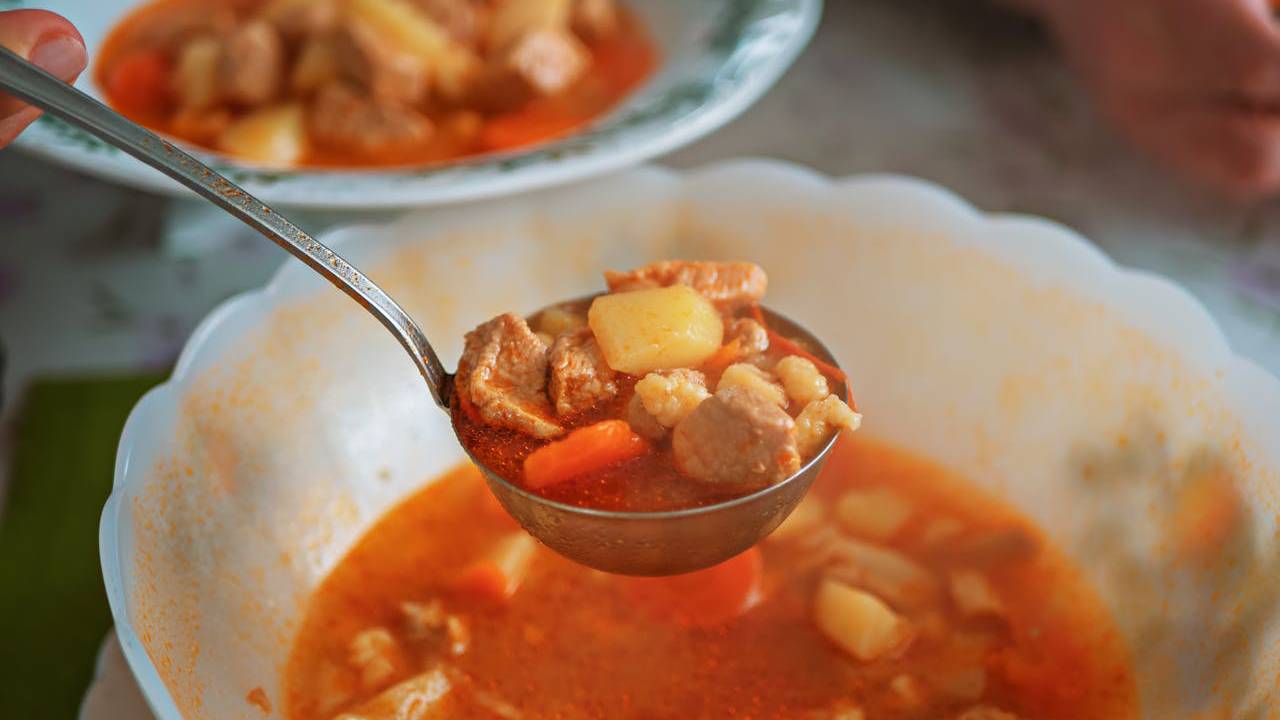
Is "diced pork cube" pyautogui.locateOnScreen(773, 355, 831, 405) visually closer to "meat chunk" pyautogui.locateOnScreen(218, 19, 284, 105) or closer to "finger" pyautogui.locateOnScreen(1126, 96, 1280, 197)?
"finger" pyautogui.locateOnScreen(1126, 96, 1280, 197)

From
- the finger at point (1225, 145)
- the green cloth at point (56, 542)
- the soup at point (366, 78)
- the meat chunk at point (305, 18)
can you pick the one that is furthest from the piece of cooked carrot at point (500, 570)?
the finger at point (1225, 145)

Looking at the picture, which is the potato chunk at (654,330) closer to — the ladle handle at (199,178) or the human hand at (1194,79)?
the ladle handle at (199,178)

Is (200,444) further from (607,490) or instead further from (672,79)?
(672,79)

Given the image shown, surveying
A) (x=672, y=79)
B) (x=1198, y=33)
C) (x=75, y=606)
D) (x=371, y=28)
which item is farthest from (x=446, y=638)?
(x=1198, y=33)

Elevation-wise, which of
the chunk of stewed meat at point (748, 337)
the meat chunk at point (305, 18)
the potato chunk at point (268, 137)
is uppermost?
the chunk of stewed meat at point (748, 337)

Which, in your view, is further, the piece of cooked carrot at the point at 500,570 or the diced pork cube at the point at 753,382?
the piece of cooked carrot at the point at 500,570

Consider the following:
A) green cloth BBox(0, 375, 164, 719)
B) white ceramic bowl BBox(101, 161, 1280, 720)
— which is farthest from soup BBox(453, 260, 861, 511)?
green cloth BBox(0, 375, 164, 719)
